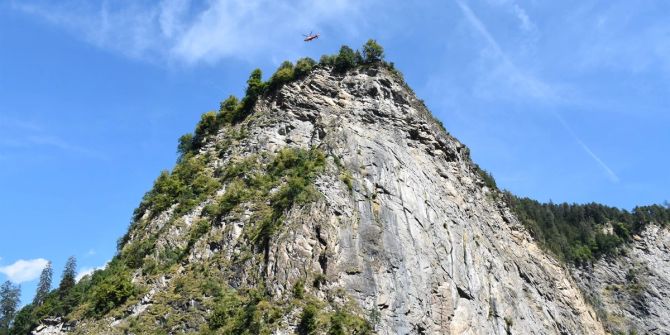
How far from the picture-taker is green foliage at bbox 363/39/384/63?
59375 millimetres

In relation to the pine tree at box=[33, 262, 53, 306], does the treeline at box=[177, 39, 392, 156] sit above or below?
above

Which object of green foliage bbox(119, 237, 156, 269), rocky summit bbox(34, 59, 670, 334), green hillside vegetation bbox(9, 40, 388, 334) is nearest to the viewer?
green hillside vegetation bbox(9, 40, 388, 334)

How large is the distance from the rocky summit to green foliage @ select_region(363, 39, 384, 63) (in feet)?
3.78

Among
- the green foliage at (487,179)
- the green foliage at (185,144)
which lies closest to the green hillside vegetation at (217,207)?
the green foliage at (185,144)

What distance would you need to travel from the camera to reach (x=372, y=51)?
195ft

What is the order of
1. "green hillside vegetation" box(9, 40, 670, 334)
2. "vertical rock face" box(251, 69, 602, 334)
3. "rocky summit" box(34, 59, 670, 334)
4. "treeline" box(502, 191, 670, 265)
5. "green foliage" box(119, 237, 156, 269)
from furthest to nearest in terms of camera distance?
"treeline" box(502, 191, 670, 265) → "green foliage" box(119, 237, 156, 269) → "vertical rock face" box(251, 69, 602, 334) → "rocky summit" box(34, 59, 670, 334) → "green hillside vegetation" box(9, 40, 670, 334)

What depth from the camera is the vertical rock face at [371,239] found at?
35.5 m

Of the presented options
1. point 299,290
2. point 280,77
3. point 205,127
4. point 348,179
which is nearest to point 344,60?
point 280,77

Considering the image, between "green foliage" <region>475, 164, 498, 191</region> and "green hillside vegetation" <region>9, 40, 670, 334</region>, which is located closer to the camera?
"green hillside vegetation" <region>9, 40, 670, 334</region>

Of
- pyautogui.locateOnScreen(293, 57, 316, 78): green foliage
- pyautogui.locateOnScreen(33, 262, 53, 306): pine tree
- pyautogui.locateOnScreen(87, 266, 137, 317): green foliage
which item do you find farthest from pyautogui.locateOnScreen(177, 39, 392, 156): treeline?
pyautogui.locateOnScreen(33, 262, 53, 306): pine tree

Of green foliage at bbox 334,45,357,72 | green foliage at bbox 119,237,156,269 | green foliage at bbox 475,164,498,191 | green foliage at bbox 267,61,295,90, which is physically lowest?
green foliage at bbox 119,237,156,269

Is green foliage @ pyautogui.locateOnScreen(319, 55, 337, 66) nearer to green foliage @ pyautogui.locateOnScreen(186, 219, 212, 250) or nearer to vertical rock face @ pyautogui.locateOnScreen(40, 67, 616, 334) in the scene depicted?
vertical rock face @ pyautogui.locateOnScreen(40, 67, 616, 334)

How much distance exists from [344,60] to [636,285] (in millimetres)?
58965

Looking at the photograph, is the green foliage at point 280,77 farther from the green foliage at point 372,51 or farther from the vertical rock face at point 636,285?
the vertical rock face at point 636,285
